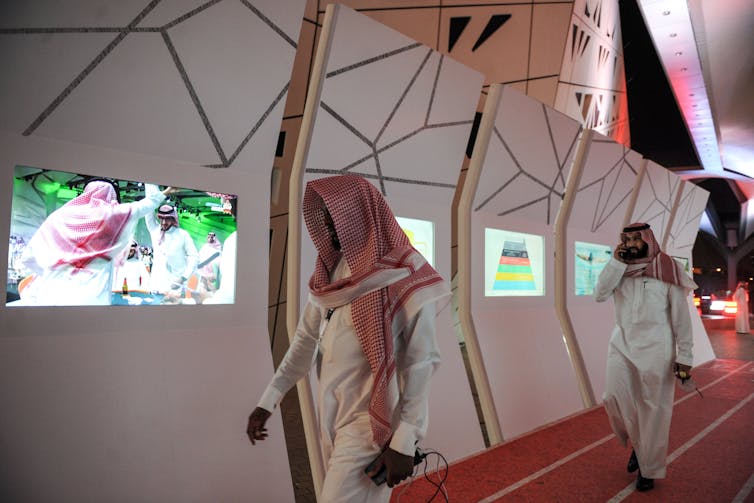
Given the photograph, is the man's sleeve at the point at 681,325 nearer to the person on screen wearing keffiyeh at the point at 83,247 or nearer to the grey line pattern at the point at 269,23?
the grey line pattern at the point at 269,23

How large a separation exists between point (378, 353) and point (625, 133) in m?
14.1

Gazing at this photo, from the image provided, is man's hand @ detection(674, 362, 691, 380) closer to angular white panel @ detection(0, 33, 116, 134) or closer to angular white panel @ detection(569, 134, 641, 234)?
angular white panel @ detection(569, 134, 641, 234)

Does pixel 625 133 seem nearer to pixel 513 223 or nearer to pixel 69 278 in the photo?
pixel 513 223

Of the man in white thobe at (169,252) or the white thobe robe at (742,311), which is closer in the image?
the man in white thobe at (169,252)

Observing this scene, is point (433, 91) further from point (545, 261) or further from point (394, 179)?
point (545, 261)

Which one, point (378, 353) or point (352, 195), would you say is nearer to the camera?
point (378, 353)

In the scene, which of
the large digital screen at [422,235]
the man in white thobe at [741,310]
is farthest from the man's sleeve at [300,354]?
the man in white thobe at [741,310]

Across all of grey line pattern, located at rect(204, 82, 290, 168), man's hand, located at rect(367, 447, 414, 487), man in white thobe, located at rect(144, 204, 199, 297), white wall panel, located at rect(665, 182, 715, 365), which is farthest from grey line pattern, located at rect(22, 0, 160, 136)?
white wall panel, located at rect(665, 182, 715, 365)

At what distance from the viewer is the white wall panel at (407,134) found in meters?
3.85

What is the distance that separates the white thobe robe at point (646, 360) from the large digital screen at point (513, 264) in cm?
139

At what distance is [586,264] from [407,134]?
396 cm

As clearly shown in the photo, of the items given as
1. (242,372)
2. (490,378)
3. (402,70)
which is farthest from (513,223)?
(242,372)

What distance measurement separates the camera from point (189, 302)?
10.7 ft

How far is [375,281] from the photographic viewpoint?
2027 millimetres
